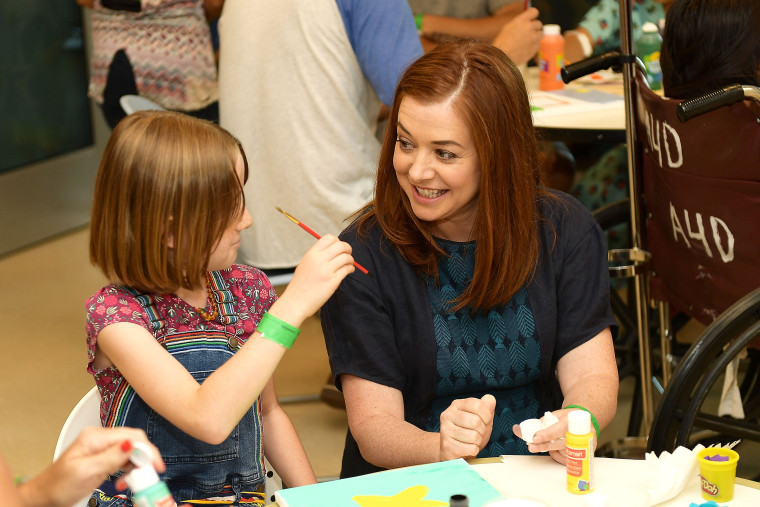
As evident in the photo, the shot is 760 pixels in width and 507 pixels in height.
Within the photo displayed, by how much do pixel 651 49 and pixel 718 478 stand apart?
2.28 m

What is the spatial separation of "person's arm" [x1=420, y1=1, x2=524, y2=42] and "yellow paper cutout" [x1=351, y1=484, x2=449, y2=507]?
8.78 ft

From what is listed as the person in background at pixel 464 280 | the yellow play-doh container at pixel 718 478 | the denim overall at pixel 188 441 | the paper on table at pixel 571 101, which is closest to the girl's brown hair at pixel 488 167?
the person in background at pixel 464 280

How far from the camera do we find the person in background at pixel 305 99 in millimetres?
2436

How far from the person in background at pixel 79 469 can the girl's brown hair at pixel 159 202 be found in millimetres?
370

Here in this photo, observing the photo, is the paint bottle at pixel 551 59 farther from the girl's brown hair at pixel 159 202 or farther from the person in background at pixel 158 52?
the girl's brown hair at pixel 159 202

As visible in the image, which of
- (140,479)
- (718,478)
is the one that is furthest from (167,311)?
(718,478)

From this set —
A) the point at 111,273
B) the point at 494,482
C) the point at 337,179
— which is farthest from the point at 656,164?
the point at 111,273

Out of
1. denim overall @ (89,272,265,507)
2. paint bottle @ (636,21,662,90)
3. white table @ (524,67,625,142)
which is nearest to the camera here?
denim overall @ (89,272,265,507)

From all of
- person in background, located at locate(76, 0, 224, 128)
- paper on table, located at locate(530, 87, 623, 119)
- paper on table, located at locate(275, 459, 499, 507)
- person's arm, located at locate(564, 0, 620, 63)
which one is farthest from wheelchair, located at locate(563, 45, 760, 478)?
person in background, located at locate(76, 0, 224, 128)

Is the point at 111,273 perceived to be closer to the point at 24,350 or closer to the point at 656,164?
the point at 656,164

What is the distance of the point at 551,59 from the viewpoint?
322 cm

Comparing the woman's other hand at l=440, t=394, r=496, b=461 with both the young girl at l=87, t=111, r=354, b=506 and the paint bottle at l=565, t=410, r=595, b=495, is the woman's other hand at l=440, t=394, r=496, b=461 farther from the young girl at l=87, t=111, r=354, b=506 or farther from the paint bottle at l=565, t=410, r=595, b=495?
the young girl at l=87, t=111, r=354, b=506

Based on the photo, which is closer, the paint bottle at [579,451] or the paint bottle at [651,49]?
the paint bottle at [579,451]

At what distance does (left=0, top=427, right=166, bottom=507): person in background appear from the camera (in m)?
1.09
